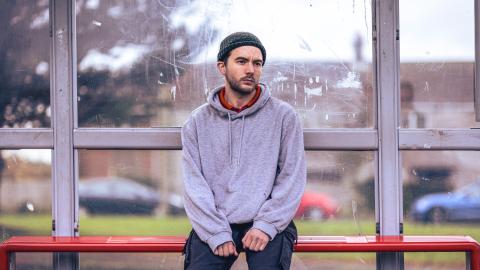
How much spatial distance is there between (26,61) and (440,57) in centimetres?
193

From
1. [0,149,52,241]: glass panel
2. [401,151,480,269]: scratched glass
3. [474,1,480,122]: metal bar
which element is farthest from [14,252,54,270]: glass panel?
[474,1,480,122]: metal bar

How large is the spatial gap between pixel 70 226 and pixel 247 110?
1063mm

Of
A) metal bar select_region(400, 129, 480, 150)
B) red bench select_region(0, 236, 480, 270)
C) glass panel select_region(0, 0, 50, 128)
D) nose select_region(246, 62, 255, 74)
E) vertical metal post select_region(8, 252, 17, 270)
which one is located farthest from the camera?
glass panel select_region(0, 0, 50, 128)

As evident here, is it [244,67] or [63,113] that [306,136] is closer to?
[244,67]

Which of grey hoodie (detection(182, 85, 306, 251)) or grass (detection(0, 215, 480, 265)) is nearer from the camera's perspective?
grey hoodie (detection(182, 85, 306, 251))

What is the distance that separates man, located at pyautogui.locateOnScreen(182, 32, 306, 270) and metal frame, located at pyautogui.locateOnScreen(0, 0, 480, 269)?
1.27 feet

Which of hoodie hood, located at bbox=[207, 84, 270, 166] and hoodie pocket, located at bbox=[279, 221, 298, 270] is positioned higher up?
hoodie hood, located at bbox=[207, 84, 270, 166]

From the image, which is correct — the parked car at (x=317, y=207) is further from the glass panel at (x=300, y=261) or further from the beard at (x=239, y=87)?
the beard at (x=239, y=87)

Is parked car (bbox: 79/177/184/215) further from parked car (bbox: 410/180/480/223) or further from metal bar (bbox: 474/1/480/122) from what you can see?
metal bar (bbox: 474/1/480/122)

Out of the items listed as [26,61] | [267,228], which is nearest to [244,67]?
[267,228]

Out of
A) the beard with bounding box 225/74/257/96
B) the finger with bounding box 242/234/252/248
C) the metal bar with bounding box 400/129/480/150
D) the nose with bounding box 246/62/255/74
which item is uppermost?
the nose with bounding box 246/62/255/74

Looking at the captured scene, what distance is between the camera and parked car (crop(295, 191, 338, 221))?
352 cm

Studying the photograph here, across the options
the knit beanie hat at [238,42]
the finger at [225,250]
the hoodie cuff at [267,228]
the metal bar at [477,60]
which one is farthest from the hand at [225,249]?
the metal bar at [477,60]

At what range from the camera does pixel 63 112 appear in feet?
11.6
